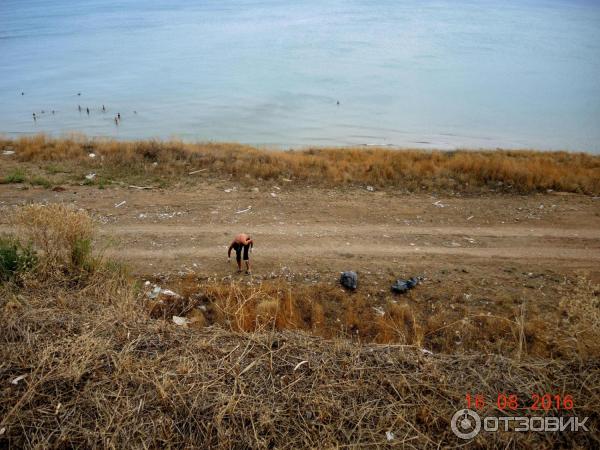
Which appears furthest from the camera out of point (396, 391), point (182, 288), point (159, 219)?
point (159, 219)

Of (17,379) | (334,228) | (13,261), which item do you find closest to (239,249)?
(334,228)

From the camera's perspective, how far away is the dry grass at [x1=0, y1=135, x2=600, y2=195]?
47.9 feet

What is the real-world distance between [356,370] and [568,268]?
25.2 ft

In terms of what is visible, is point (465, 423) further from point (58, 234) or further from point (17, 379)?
point (58, 234)

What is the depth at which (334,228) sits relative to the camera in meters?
11.6

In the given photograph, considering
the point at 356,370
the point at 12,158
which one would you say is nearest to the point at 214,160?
the point at 12,158

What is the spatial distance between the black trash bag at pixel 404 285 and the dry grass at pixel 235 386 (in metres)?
3.90

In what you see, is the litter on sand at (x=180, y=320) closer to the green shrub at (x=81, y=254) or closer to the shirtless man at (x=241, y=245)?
the green shrub at (x=81, y=254)

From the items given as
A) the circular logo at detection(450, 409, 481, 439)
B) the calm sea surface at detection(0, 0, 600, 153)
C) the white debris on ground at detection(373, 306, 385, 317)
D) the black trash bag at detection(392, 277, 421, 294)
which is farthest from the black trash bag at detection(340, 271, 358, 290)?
the calm sea surface at detection(0, 0, 600, 153)

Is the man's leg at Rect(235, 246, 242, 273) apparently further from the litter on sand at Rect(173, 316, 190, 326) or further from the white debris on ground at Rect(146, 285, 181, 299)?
the litter on sand at Rect(173, 316, 190, 326)

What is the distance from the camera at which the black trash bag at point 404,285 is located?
8969 mm

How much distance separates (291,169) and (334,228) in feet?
15.3

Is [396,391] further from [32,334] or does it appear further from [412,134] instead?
[412,134]

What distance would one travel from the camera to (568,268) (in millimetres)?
9805
